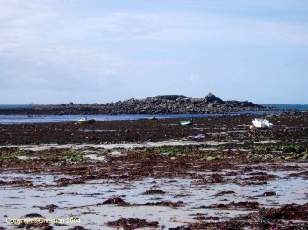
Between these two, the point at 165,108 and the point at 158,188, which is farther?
the point at 165,108

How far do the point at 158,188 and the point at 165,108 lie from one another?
107 meters

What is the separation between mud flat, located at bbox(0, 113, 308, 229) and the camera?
541 inches

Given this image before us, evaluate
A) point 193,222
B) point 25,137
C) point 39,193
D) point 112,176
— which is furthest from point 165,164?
point 25,137

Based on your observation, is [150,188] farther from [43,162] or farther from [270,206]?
[43,162]

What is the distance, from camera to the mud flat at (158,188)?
1374 centimetres

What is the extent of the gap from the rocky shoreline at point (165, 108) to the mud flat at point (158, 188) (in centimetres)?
8568

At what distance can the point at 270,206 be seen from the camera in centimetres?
1532

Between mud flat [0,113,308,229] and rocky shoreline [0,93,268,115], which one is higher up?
rocky shoreline [0,93,268,115]

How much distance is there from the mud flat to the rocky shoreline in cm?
8568

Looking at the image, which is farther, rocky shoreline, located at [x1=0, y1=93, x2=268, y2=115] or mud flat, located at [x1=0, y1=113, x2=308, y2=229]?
rocky shoreline, located at [x1=0, y1=93, x2=268, y2=115]

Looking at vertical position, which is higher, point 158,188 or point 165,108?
point 165,108

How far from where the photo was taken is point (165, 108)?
12575 cm

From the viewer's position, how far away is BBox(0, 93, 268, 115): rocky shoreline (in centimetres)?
12206

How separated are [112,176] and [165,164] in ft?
15.1
